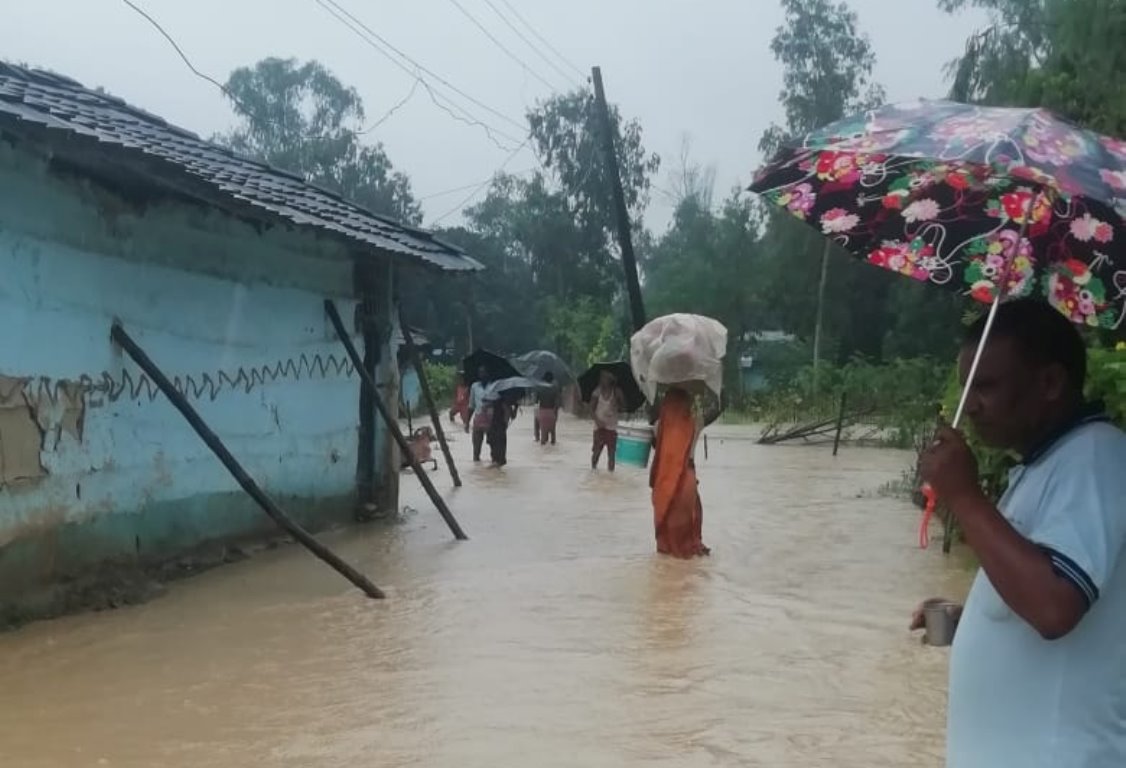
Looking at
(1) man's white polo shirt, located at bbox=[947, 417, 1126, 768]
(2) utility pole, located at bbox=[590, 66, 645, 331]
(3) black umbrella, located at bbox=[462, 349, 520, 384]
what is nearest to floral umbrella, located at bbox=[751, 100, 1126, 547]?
(1) man's white polo shirt, located at bbox=[947, 417, 1126, 768]

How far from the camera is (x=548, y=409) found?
24.4 meters

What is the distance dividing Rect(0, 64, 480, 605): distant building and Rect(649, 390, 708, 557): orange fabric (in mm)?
2998

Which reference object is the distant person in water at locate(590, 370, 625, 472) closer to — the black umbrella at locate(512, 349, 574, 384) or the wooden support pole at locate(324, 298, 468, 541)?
the black umbrella at locate(512, 349, 574, 384)

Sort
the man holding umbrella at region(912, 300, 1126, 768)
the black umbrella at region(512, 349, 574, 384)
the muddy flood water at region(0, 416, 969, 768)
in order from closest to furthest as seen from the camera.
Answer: the man holding umbrella at region(912, 300, 1126, 768), the muddy flood water at region(0, 416, 969, 768), the black umbrella at region(512, 349, 574, 384)

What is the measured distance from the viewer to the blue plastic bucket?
1132cm

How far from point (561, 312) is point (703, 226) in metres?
9.56

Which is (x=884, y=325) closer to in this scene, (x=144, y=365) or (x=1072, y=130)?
(x=144, y=365)

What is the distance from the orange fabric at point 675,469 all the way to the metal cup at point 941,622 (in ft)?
24.1

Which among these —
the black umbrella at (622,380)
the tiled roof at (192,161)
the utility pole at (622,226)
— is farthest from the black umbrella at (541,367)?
the tiled roof at (192,161)

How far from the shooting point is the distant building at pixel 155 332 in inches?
289

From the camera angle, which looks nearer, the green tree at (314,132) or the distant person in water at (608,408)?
the distant person in water at (608,408)

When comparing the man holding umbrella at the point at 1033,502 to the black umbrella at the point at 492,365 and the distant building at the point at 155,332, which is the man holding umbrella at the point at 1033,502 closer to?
the distant building at the point at 155,332

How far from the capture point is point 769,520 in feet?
43.9

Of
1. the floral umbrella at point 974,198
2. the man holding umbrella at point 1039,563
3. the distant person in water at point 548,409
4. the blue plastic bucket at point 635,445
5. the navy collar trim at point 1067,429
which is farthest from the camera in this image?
the distant person in water at point 548,409
